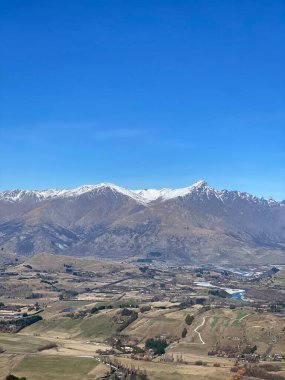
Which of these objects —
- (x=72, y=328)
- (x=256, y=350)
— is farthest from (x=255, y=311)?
(x=72, y=328)

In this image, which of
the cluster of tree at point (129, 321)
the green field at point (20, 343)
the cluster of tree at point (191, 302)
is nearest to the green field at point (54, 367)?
the green field at point (20, 343)

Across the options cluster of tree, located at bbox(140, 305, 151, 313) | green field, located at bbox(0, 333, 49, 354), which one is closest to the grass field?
green field, located at bbox(0, 333, 49, 354)

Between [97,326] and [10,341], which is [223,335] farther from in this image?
[10,341]

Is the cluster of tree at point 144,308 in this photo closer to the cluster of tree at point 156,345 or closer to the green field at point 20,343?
the cluster of tree at point 156,345

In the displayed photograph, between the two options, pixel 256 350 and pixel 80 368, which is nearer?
pixel 80 368

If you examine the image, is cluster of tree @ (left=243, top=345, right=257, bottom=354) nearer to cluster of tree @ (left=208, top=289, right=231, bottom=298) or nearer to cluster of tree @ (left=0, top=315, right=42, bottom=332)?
cluster of tree @ (left=0, top=315, right=42, bottom=332)

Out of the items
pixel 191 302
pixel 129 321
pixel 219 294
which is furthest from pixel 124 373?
pixel 219 294
